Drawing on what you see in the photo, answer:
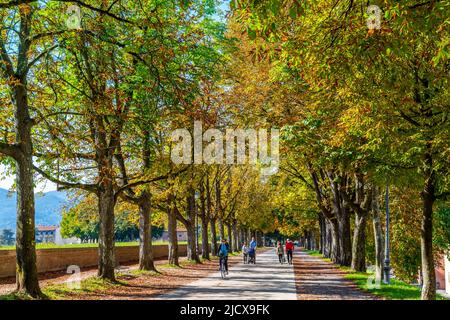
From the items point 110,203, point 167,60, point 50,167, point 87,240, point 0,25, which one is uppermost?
point 0,25

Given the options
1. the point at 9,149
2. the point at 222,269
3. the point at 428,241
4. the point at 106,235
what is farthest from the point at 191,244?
the point at 428,241

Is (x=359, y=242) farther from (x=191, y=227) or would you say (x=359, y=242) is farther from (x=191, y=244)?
(x=191, y=244)

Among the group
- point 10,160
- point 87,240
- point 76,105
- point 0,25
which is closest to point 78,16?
point 0,25

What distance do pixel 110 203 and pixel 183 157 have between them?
404 cm

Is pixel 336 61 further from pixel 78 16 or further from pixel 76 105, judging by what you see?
pixel 76 105

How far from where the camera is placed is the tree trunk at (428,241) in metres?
14.4

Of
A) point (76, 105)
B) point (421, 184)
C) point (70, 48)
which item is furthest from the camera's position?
point (76, 105)

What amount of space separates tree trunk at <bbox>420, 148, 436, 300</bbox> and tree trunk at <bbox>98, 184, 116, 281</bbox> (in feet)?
38.3

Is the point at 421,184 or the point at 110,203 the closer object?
the point at 421,184

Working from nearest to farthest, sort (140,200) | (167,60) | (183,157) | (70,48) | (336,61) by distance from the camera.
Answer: (336,61) → (167,60) → (70,48) → (183,157) → (140,200)

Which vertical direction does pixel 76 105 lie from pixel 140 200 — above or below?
above

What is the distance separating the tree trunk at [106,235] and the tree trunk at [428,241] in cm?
1166

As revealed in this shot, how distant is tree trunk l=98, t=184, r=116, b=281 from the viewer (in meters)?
20.9

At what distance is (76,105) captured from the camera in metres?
19.2
